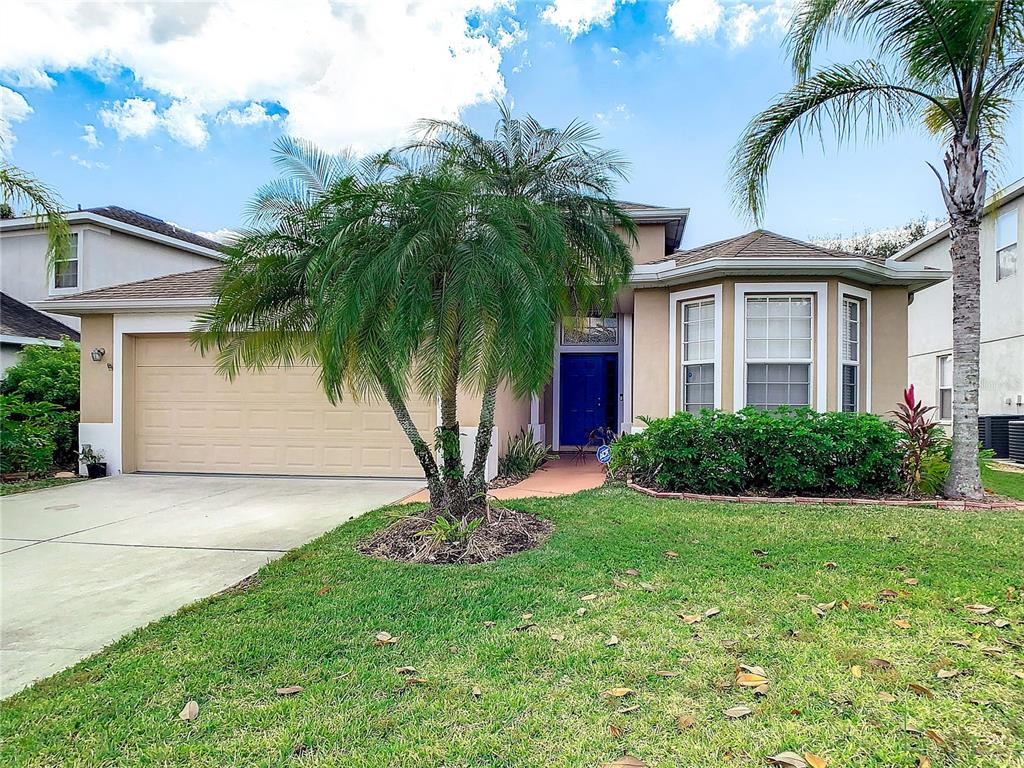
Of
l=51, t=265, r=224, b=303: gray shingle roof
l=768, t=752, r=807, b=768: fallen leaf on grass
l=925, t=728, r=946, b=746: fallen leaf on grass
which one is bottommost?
l=768, t=752, r=807, b=768: fallen leaf on grass

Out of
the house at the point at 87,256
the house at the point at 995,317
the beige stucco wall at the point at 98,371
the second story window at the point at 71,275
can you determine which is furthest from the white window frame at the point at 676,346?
the second story window at the point at 71,275

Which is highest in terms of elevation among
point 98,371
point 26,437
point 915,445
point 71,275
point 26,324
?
point 71,275

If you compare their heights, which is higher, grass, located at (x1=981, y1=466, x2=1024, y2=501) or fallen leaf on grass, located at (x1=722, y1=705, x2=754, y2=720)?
grass, located at (x1=981, y1=466, x2=1024, y2=501)

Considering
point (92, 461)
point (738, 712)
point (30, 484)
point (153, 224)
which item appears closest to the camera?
point (738, 712)

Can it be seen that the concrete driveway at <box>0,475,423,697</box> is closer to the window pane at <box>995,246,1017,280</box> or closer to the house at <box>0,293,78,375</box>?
the house at <box>0,293,78,375</box>

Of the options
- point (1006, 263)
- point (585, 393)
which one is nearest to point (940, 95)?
point (1006, 263)

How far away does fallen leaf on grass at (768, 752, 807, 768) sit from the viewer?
7.34ft

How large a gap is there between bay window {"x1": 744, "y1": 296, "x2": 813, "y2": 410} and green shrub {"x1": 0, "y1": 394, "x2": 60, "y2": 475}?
11.8 m

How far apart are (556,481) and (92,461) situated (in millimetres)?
8277

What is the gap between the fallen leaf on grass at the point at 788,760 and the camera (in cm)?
224

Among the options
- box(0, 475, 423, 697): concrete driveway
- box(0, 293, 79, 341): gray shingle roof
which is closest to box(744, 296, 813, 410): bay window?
box(0, 475, 423, 697): concrete driveway

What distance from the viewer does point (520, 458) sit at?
995cm

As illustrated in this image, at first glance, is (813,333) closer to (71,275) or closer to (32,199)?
(32,199)

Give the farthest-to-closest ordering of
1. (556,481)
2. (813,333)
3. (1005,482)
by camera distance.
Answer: (556,481)
(1005,482)
(813,333)
